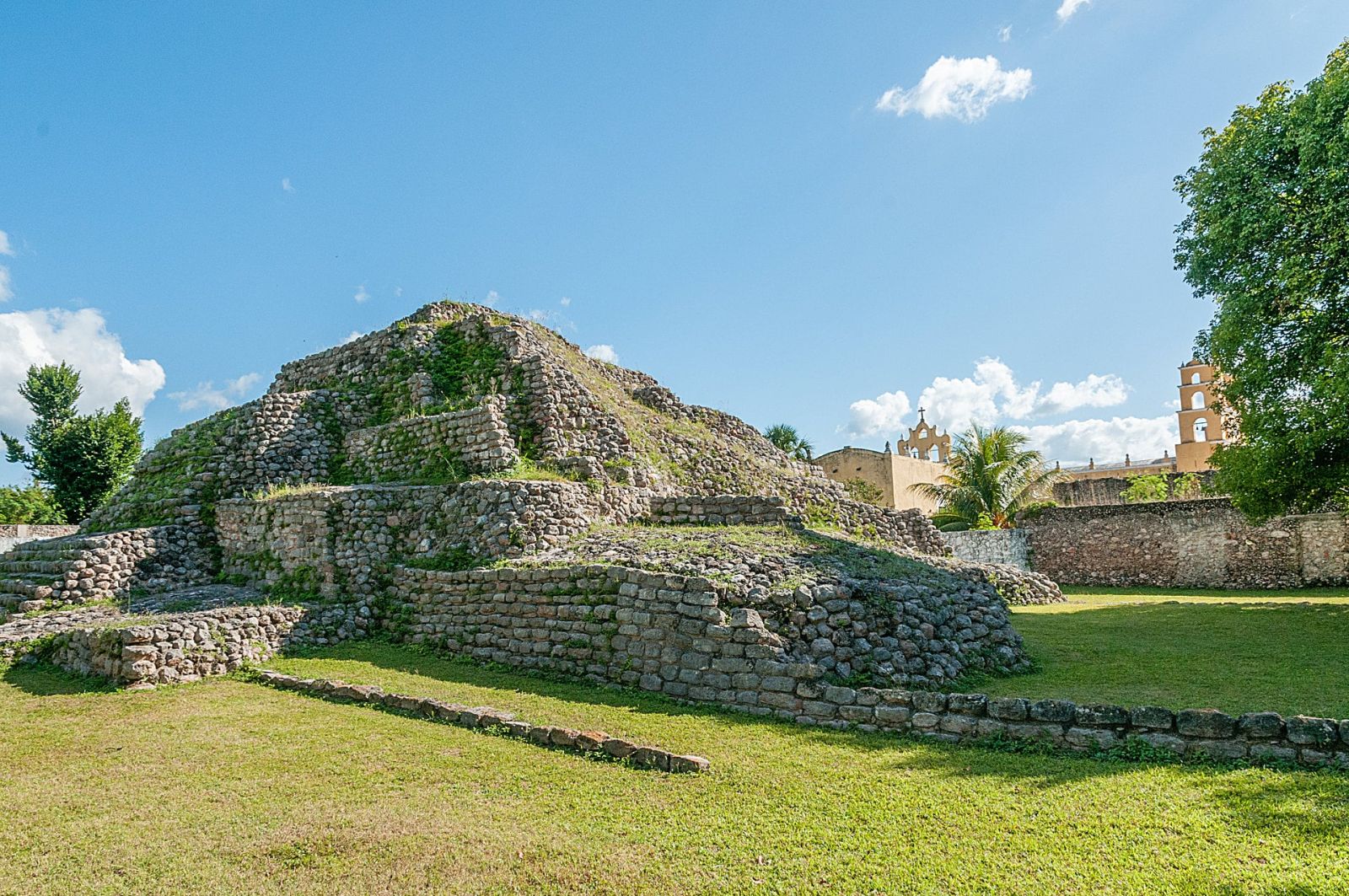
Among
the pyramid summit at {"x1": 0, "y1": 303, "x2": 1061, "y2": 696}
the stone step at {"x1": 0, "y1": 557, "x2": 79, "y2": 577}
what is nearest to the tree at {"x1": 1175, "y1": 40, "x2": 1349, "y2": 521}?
the pyramid summit at {"x1": 0, "y1": 303, "x2": 1061, "y2": 696}

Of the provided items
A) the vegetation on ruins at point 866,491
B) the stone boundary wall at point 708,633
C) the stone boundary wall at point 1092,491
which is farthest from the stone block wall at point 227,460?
the stone boundary wall at point 1092,491

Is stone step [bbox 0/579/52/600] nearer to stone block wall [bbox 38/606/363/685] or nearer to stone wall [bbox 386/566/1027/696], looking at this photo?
stone block wall [bbox 38/606/363/685]

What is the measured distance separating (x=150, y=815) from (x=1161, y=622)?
14.1 m

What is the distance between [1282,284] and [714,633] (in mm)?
11656

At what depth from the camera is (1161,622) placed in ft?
41.6

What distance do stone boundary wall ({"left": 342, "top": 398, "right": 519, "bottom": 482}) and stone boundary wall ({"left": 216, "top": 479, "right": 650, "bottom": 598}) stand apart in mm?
966

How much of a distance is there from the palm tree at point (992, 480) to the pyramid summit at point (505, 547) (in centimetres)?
961

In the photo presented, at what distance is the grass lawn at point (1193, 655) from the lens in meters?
7.07

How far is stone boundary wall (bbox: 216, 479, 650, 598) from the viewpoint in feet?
37.4

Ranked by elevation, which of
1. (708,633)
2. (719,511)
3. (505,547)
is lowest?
(708,633)

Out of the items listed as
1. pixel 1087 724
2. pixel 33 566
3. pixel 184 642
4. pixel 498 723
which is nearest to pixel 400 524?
pixel 184 642

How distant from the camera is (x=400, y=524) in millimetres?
12570

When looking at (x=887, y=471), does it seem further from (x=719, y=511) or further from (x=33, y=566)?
(x=33, y=566)

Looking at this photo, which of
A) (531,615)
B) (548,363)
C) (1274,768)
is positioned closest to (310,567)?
(531,615)
